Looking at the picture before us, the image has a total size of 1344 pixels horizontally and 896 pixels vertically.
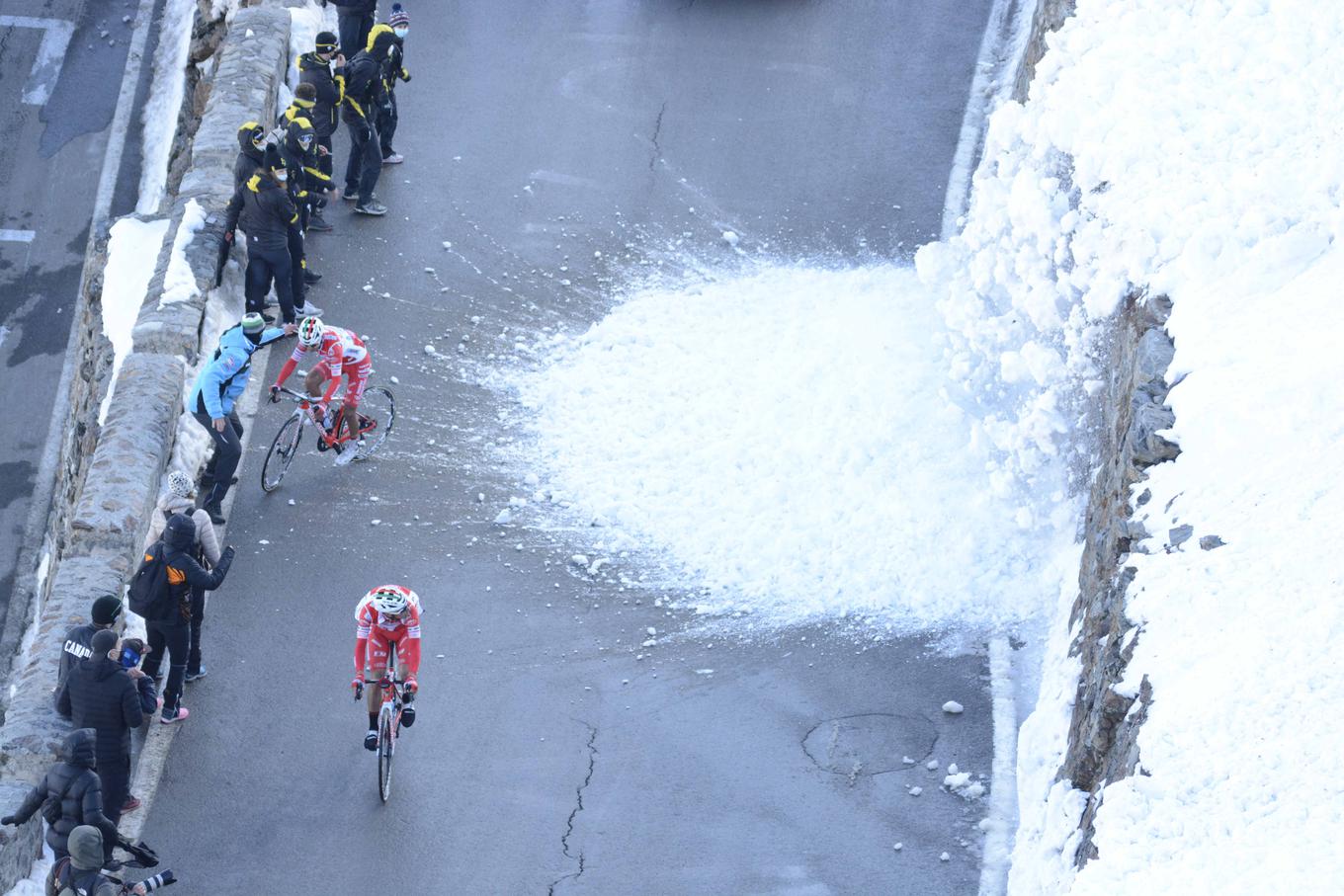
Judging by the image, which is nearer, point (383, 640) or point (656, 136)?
point (383, 640)

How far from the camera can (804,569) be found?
43.7 feet

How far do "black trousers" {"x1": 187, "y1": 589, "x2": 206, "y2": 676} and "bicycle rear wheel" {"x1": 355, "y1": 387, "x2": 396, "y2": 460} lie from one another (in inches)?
95.3

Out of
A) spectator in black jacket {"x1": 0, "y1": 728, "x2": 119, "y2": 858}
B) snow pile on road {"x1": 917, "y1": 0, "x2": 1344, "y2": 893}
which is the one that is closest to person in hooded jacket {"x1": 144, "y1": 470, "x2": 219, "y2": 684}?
spectator in black jacket {"x1": 0, "y1": 728, "x2": 119, "y2": 858}

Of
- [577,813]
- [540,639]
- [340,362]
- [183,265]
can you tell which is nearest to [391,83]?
[183,265]

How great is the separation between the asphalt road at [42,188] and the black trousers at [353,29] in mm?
4378

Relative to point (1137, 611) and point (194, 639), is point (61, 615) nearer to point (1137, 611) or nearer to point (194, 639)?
point (194, 639)

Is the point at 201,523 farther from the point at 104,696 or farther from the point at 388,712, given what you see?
the point at 388,712

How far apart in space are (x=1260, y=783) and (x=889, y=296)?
8.79m

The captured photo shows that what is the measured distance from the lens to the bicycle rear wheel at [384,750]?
10.9 meters

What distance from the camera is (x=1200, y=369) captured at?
10.5m

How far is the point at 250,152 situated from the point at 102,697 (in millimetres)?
5823

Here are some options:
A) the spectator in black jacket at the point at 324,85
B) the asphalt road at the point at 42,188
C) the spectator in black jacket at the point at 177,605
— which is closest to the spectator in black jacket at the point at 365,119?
the spectator in black jacket at the point at 324,85

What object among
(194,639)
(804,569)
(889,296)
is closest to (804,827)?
(804,569)

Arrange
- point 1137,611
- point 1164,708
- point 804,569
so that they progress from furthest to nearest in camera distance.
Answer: point 804,569 < point 1137,611 < point 1164,708
